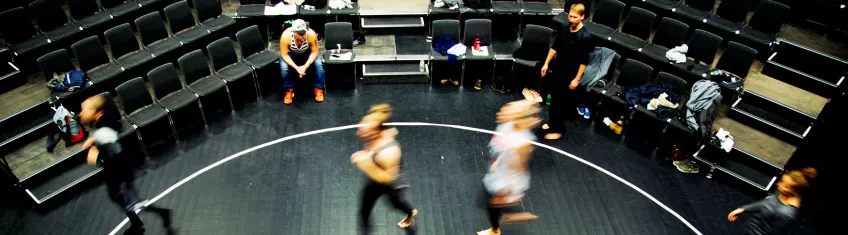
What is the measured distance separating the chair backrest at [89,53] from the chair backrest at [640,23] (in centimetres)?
766

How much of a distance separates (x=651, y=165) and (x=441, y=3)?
416 cm

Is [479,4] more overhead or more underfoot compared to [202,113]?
more overhead

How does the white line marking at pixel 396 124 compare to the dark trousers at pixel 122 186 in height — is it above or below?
below

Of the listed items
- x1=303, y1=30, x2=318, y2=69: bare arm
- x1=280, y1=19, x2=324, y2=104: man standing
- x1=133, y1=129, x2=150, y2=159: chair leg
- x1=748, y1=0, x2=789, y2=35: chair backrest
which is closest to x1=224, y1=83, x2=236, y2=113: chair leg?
x1=280, y1=19, x2=324, y2=104: man standing

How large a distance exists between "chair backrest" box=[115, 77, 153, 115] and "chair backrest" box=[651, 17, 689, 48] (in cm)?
734

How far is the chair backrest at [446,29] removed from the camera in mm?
8828

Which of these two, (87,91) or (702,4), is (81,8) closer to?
(87,91)

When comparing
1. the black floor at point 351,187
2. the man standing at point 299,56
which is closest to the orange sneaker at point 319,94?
the man standing at point 299,56

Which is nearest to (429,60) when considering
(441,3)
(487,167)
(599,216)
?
(441,3)

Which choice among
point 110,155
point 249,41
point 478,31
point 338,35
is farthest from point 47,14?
point 478,31

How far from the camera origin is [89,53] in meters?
7.62

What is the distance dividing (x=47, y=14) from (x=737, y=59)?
9.61m

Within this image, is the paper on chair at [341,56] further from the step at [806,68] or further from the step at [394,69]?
the step at [806,68]

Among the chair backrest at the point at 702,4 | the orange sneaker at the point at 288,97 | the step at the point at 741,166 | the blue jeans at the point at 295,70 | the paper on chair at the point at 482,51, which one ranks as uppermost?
the chair backrest at the point at 702,4
